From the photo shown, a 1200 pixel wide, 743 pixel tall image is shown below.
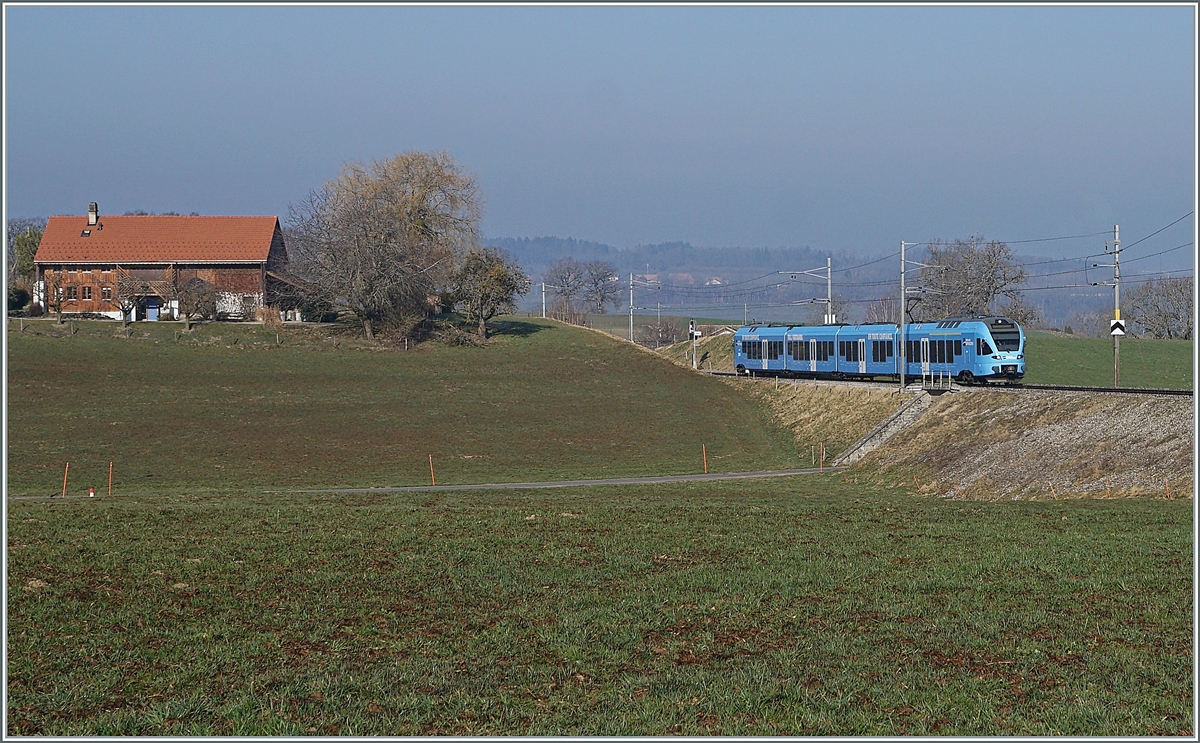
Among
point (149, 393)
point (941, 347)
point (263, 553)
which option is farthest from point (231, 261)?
point (263, 553)

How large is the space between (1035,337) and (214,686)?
99149 mm

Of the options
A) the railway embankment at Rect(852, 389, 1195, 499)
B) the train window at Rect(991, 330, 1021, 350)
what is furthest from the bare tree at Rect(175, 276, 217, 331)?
the railway embankment at Rect(852, 389, 1195, 499)

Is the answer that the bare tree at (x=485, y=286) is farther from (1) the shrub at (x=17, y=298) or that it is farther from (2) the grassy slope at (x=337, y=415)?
(1) the shrub at (x=17, y=298)

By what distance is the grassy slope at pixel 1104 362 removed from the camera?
68.0m

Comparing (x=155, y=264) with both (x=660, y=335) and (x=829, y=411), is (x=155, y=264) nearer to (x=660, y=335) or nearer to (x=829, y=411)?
(x=660, y=335)

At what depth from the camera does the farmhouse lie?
304 feet

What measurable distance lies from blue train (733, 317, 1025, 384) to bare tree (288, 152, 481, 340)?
92.0 feet

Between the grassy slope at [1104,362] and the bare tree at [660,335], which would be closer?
the grassy slope at [1104,362]

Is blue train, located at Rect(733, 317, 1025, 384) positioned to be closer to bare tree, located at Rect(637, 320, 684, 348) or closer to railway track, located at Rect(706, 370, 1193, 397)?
railway track, located at Rect(706, 370, 1193, 397)

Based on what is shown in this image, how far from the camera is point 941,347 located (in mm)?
52781

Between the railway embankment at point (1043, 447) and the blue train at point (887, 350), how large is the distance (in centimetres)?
359

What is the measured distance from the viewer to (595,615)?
529 inches

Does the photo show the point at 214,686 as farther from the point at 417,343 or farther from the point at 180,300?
the point at 180,300

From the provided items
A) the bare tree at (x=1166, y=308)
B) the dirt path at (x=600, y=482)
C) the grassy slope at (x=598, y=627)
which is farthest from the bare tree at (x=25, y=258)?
the bare tree at (x=1166, y=308)
